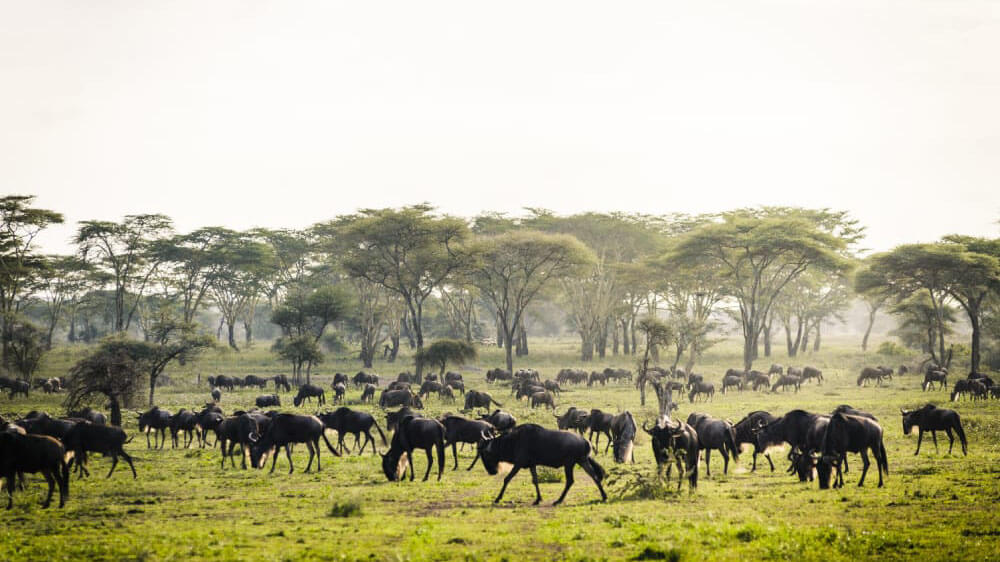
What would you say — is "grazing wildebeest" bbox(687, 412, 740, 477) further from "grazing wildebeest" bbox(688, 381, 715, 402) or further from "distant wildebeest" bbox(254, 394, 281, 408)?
"distant wildebeest" bbox(254, 394, 281, 408)

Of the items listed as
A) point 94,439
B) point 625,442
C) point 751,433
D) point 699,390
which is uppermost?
point 751,433

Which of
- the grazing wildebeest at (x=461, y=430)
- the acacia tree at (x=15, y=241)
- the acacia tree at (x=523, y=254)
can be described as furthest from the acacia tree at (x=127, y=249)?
the grazing wildebeest at (x=461, y=430)

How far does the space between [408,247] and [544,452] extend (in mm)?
53176

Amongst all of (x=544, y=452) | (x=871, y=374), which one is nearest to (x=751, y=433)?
(x=544, y=452)

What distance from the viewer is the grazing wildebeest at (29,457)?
16141 millimetres

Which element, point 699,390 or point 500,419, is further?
point 699,390

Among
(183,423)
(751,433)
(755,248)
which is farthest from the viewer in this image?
(755,248)

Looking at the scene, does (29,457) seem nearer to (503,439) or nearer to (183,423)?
(503,439)

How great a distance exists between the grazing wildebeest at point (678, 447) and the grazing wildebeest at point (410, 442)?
6.20 metres

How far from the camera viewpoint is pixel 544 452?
647 inches

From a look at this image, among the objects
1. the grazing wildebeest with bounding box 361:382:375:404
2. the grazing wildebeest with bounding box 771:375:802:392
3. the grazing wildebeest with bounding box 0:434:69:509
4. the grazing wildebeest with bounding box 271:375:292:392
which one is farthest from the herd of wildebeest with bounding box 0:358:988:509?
the grazing wildebeest with bounding box 771:375:802:392

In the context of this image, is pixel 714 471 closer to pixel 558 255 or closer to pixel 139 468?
pixel 139 468

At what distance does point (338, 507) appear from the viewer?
1517 centimetres

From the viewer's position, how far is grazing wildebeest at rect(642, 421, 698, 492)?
A: 58.1 feet
